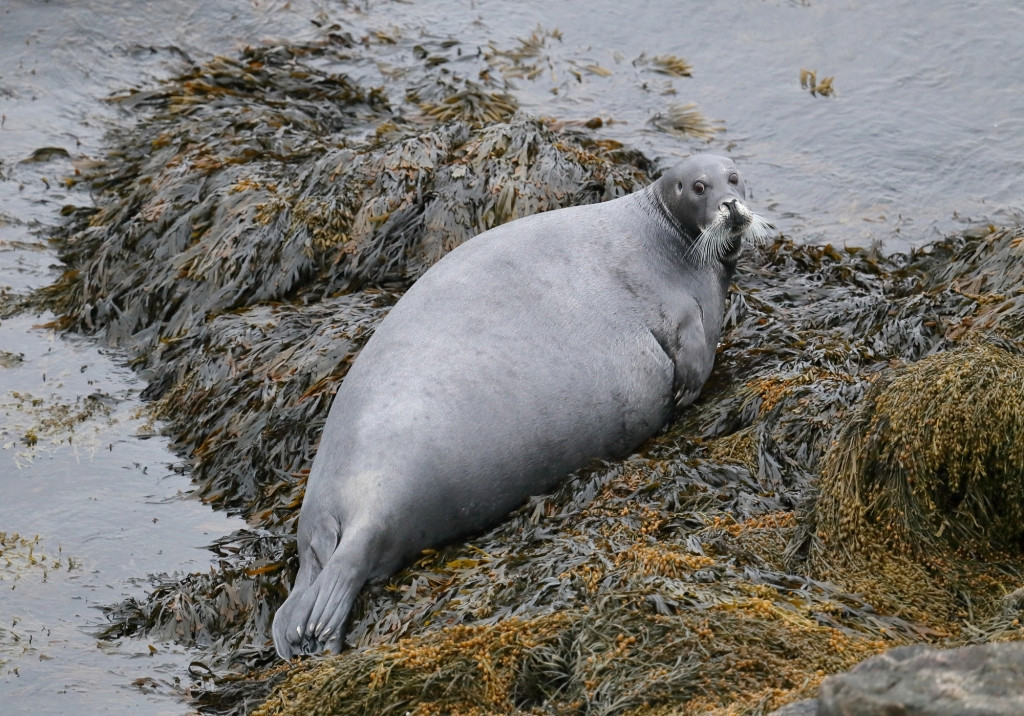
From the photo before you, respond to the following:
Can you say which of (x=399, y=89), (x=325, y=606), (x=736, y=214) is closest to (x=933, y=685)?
(x=325, y=606)

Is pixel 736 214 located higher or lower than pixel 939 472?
higher

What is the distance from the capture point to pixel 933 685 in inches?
94.0

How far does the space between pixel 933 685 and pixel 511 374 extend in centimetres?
306

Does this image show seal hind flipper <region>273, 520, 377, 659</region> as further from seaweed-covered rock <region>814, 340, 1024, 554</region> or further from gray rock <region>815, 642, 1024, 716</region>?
gray rock <region>815, 642, 1024, 716</region>

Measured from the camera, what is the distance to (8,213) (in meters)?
7.89

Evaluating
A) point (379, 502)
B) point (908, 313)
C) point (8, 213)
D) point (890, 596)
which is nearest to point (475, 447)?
point (379, 502)

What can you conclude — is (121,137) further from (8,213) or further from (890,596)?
(890,596)

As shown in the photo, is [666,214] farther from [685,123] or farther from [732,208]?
[685,123]

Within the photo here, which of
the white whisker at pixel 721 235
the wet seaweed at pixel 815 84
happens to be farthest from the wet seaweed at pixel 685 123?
the white whisker at pixel 721 235

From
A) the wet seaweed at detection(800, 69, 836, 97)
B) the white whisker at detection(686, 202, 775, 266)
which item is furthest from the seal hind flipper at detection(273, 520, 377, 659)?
the wet seaweed at detection(800, 69, 836, 97)

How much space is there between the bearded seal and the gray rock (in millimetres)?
2464

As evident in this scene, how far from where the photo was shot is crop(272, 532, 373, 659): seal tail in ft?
14.8

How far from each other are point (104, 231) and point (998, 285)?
4.94 meters

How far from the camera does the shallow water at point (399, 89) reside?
4.98m
